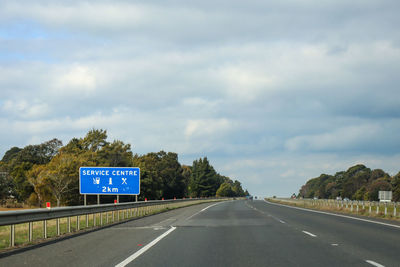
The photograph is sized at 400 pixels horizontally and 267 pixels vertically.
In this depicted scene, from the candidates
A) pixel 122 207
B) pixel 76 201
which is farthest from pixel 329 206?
pixel 76 201

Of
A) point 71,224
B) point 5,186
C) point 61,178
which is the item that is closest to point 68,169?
point 61,178

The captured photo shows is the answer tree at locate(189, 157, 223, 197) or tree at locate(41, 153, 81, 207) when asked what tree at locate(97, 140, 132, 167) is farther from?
tree at locate(189, 157, 223, 197)

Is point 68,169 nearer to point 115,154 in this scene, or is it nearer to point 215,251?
point 115,154

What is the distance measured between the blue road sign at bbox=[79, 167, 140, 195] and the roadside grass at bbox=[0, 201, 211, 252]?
1.66 m

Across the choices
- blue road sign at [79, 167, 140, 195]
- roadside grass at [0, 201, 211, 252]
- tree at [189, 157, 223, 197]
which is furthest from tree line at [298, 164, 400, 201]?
roadside grass at [0, 201, 211, 252]

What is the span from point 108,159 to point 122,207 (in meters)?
72.6

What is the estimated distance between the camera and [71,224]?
24.5 m

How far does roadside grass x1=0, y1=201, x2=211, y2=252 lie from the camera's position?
54.1 ft

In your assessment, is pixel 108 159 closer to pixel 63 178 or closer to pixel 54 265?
pixel 63 178

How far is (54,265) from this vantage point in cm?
1045

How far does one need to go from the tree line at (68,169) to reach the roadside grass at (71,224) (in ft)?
70.8

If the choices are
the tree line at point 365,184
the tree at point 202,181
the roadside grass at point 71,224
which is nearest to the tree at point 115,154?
the roadside grass at point 71,224

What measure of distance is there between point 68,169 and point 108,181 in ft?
128

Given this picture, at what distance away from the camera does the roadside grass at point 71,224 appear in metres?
16.5
